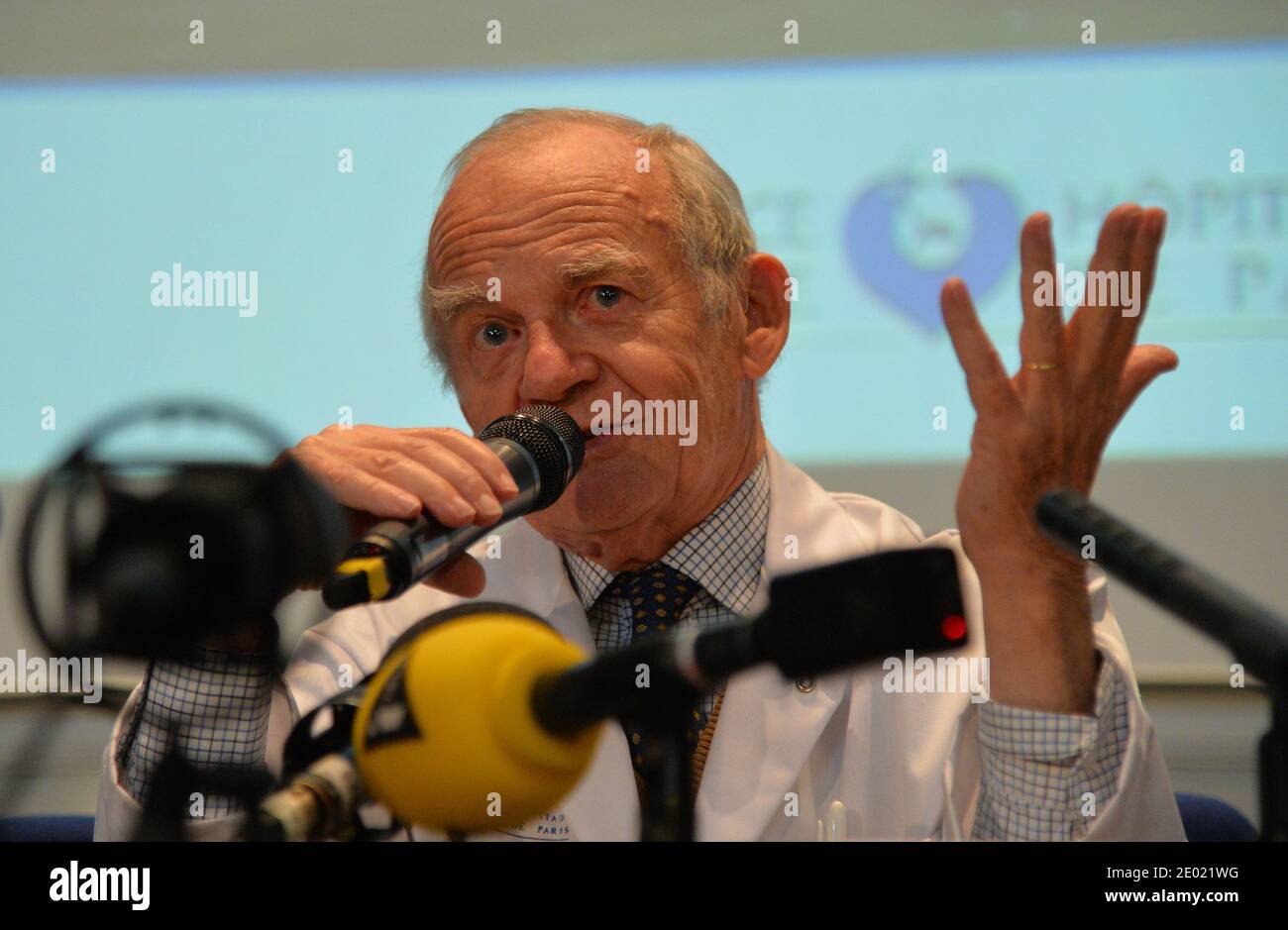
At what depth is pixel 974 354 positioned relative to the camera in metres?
1.34

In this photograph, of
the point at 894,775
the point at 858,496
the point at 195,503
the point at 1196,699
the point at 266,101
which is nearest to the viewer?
the point at 195,503

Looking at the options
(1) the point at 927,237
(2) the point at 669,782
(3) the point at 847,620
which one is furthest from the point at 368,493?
(1) the point at 927,237

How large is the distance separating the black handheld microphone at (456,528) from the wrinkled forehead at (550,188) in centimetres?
67

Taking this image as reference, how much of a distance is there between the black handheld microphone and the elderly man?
1.1 inches

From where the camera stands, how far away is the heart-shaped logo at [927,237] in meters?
2.37

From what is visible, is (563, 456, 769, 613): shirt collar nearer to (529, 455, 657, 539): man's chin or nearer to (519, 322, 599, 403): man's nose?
(529, 455, 657, 539): man's chin

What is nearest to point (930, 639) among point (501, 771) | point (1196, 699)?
point (501, 771)

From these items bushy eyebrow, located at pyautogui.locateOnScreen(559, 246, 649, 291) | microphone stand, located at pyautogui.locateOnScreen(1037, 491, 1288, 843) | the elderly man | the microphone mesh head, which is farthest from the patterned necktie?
microphone stand, located at pyautogui.locateOnScreen(1037, 491, 1288, 843)

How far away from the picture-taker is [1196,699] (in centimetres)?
271

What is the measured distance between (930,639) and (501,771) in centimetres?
28

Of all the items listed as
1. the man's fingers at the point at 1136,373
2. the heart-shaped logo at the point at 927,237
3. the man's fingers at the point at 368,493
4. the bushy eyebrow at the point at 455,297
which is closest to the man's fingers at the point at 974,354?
the man's fingers at the point at 1136,373

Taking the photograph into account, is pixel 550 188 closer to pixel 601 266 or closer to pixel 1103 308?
pixel 601 266

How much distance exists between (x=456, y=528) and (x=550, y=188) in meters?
1.01
